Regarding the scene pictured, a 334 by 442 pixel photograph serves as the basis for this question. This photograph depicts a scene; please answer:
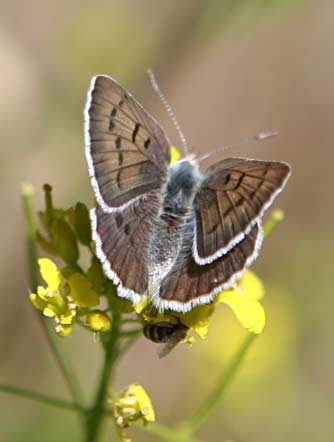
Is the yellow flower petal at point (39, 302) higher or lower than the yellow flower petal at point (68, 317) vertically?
higher

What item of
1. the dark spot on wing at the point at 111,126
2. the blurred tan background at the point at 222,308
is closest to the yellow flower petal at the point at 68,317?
the dark spot on wing at the point at 111,126

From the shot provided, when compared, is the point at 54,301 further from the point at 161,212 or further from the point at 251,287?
the point at 251,287

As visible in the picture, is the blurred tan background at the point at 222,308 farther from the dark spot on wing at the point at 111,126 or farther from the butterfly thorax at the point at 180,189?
the dark spot on wing at the point at 111,126

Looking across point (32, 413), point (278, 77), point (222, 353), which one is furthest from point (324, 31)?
point (32, 413)

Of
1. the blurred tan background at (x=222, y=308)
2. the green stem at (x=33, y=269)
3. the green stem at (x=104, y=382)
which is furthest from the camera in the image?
the blurred tan background at (x=222, y=308)

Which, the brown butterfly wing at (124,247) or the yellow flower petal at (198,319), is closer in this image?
the brown butterfly wing at (124,247)

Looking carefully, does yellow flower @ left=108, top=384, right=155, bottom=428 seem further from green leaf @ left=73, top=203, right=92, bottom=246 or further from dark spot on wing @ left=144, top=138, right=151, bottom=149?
dark spot on wing @ left=144, top=138, right=151, bottom=149
